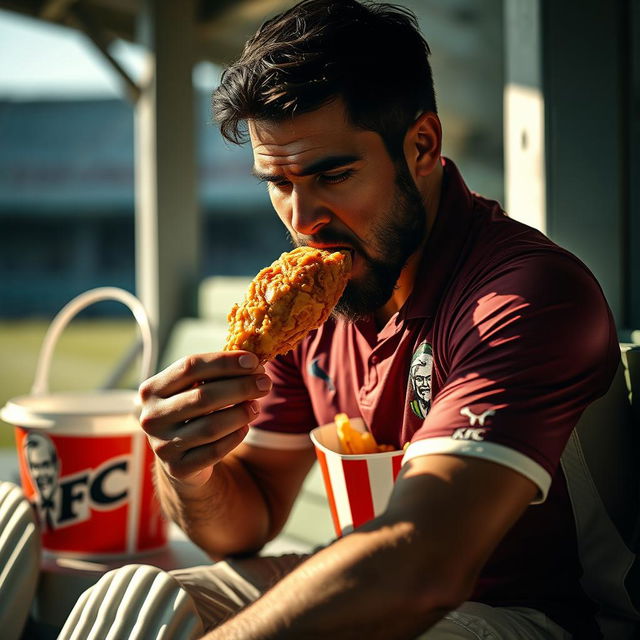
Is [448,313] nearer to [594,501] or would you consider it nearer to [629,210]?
[594,501]

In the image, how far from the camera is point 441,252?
1.50 m

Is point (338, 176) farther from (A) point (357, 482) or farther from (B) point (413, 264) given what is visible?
(A) point (357, 482)

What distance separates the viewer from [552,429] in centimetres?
112

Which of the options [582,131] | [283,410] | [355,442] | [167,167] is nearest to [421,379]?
[355,442]

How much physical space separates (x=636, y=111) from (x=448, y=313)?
101 cm

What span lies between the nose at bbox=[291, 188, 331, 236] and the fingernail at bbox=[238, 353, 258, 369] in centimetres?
33

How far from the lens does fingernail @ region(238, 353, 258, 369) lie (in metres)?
1.27

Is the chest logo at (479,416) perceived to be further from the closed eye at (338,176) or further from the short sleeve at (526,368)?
the closed eye at (338,176)

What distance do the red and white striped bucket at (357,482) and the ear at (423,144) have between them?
0.61 m

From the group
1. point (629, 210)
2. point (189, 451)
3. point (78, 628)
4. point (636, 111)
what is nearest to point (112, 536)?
point (78, 628)

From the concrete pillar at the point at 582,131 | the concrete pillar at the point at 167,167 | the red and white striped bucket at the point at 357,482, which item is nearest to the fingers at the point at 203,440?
the red and white striped bucket at the point at 357,482

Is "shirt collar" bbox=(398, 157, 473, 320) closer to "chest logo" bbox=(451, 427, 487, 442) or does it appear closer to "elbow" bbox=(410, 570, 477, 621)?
"chest logo" bbox=(451, 427, 487, 442)

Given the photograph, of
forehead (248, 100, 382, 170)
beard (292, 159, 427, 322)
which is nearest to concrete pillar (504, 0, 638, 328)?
beard (292, 159, 427, 322)

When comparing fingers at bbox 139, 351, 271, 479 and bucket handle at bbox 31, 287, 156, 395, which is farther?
bucket handle at bbox 31, 287, 156, 395
